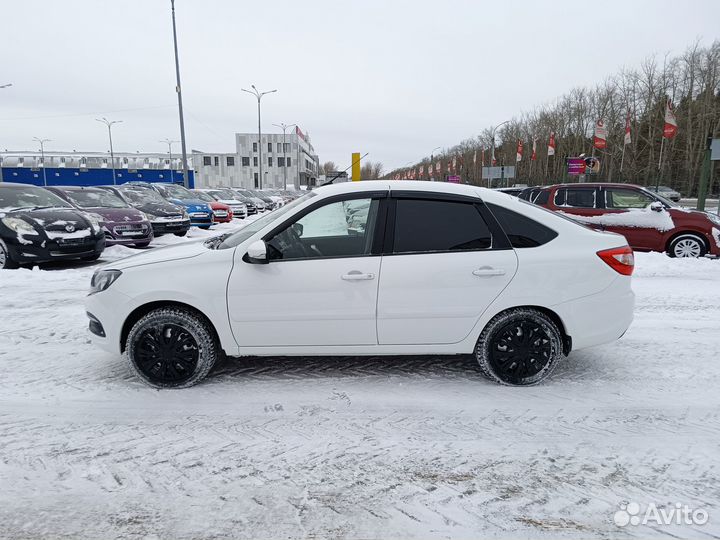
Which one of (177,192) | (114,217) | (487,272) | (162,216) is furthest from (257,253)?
(177,192)

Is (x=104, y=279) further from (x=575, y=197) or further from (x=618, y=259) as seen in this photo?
(x=575, y=197)

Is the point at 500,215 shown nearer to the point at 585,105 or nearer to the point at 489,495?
the point at 489,495

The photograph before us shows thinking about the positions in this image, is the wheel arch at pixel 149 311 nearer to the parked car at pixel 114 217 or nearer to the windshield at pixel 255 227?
the windshield at pixel 255 227

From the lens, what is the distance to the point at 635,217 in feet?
31.3

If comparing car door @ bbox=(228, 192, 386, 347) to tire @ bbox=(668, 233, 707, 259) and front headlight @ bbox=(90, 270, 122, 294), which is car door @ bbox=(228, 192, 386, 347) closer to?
front headlight @ bbox=(90, 270, 122, 294)

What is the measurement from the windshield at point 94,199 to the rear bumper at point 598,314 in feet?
38.8

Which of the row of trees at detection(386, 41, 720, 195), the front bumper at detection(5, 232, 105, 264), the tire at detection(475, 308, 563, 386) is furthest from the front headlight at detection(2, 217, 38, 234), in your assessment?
the row of trees at detection(386, 41, 720, 195)

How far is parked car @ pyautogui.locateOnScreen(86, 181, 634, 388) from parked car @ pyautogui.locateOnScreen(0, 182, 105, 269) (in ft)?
18.6

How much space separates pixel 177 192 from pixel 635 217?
17.4 m

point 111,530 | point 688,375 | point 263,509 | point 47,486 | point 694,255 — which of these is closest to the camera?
point 111,530

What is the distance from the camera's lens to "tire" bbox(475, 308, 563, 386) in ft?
11.7

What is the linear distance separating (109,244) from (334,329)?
9276 mm

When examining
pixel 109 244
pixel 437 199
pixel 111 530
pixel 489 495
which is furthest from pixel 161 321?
pixel 109 244

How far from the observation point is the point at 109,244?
10.6 meters
